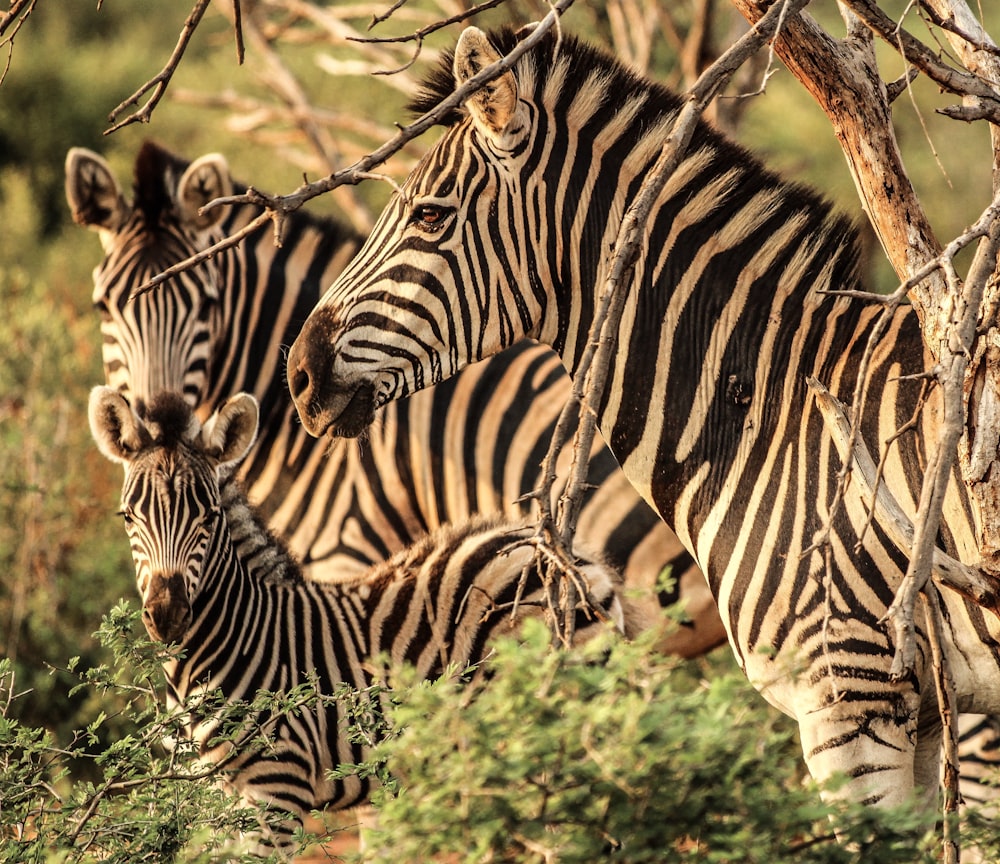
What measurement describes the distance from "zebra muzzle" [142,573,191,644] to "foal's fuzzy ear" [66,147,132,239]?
8.45ft

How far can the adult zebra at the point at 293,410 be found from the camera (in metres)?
6.10

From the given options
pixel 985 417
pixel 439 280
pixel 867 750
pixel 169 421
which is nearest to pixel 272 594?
pixel 169 421

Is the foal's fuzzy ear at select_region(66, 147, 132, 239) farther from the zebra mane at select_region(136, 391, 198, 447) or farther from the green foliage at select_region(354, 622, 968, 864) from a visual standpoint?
the green foliage at select_region(354, 622, 968, 864)

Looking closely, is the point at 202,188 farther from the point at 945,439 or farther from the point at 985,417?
the point at 945,439

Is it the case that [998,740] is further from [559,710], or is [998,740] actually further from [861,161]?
[559,710]

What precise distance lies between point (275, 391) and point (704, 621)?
2.43m

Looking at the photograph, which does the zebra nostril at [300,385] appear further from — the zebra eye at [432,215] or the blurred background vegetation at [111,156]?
the blurred background vegetation at [111,156]

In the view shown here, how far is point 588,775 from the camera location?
7.41 ft

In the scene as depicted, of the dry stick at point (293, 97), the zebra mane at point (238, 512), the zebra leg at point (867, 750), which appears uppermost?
the dry stick at point (293, 97)

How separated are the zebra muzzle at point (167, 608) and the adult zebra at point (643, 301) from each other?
1.12 m

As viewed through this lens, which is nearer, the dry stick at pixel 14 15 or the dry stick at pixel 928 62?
the dry stick at pixel 928 62

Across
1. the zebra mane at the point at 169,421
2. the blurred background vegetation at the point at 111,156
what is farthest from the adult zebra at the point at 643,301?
the zebra mane at the point at 169,421

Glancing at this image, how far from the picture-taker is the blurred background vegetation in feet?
27.2

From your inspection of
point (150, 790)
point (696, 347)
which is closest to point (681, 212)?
point (696, 347)
